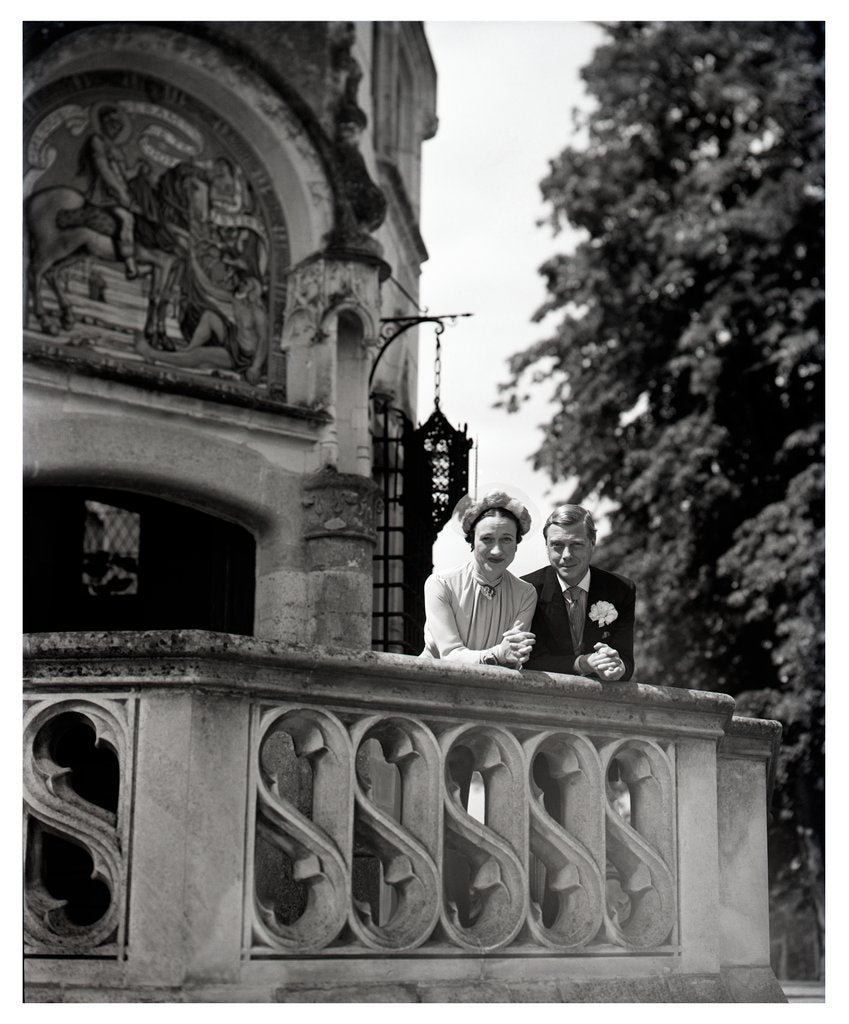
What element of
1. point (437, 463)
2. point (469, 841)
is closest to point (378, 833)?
point (469, 841)

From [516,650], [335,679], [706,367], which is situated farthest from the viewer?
[706,367]

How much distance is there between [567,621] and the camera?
330cm

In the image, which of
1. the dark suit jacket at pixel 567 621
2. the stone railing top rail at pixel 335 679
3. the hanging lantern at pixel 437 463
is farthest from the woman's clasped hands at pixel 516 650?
the hanging lantern at pixel 437 463

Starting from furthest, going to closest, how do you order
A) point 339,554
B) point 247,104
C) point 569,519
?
point 247,104
point 339,554
point 569,519

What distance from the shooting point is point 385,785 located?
430 centimetres

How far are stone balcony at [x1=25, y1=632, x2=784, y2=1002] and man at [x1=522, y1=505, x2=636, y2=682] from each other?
0.25 meters

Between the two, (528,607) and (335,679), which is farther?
(528,607)

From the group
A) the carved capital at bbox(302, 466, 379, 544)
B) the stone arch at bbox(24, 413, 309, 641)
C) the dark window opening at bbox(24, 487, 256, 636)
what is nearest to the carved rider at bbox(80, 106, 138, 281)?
the stone arch at bbox(24, 413, 309, 641)

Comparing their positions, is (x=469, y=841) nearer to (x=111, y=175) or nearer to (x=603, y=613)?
(x=603, y=613)

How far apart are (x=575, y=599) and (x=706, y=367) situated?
4.48 metres

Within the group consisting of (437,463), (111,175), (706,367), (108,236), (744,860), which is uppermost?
(111,175)

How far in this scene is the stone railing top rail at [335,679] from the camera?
8.46ft

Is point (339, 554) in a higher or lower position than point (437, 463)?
lower

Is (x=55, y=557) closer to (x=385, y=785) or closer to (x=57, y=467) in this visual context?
(x=57, y=467)
